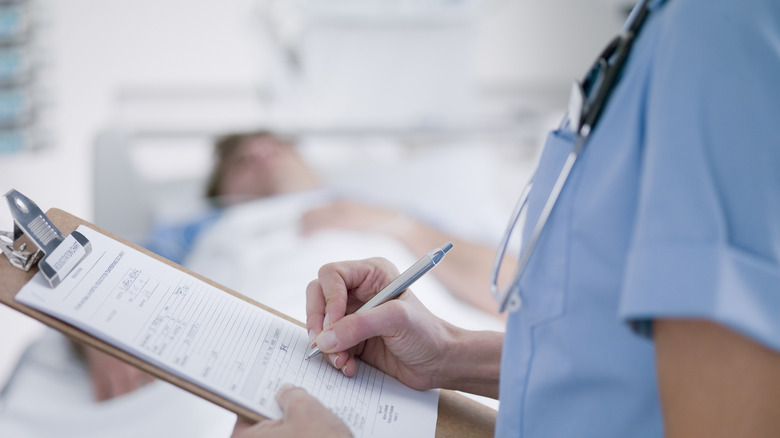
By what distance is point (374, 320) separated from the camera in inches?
22.4

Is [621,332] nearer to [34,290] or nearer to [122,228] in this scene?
[34,290]

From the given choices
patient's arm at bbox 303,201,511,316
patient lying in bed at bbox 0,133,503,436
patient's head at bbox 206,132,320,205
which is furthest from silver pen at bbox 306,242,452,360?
patient's head at bbox 206,132,320,205

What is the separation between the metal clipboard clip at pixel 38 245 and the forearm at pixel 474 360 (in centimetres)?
39

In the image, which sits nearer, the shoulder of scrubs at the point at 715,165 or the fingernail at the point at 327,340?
the shoulder of scrubs at the point at 715,165

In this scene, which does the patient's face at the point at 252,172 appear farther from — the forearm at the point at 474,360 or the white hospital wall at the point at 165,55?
the forearm at the point at 474,360

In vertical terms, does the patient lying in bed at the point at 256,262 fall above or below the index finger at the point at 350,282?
above

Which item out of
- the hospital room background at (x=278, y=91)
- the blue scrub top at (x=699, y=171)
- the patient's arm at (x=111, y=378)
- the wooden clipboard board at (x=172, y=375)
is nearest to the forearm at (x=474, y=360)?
the wooden clipboard board at (x=172, y=375)

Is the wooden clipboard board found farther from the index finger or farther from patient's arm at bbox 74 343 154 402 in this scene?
patient's arm at bbox 74 343 154 402

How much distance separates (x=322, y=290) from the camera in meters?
0.62

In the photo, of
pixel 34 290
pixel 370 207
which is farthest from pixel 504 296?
pixel 370 207

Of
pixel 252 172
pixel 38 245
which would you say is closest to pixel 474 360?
pixel 38 245

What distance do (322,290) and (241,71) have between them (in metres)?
1.69

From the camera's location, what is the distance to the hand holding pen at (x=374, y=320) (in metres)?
0.56

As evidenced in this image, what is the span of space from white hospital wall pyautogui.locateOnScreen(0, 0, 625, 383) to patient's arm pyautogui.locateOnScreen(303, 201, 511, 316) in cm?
71
